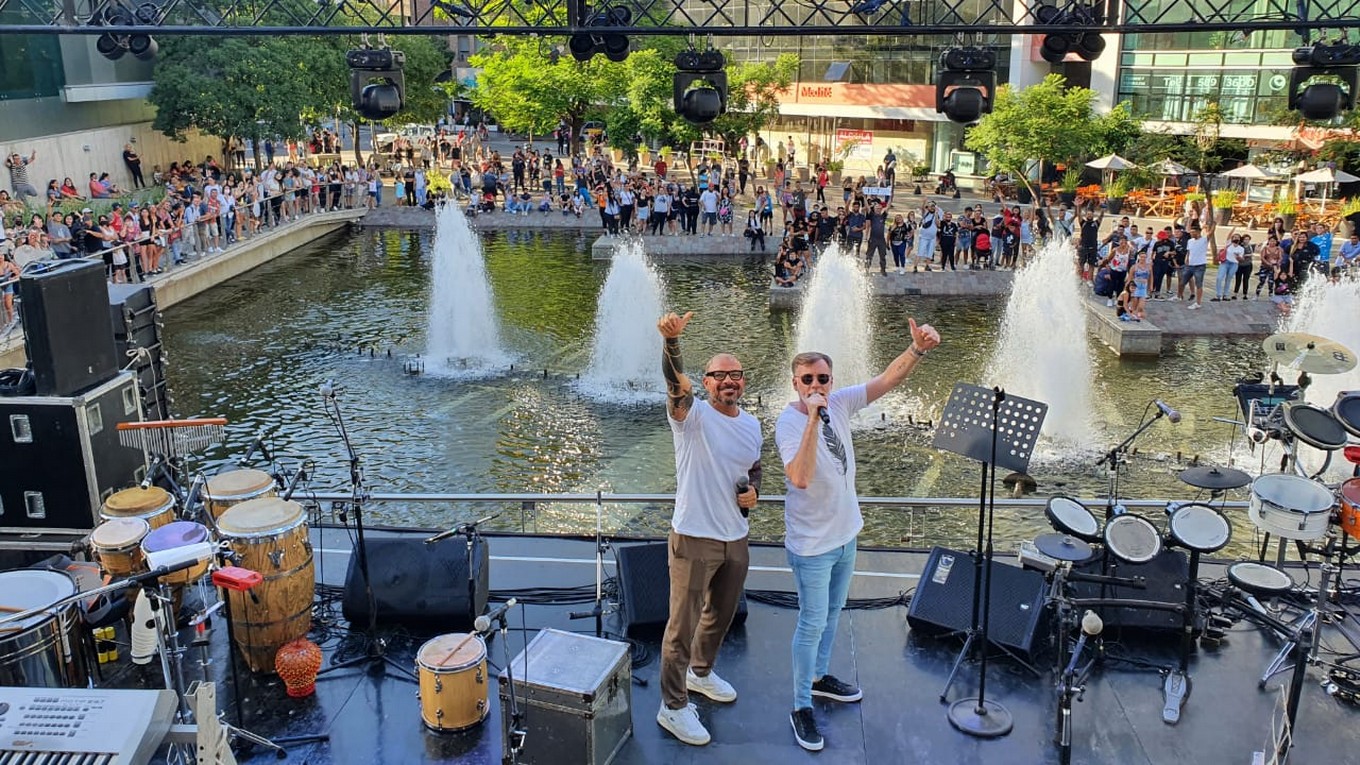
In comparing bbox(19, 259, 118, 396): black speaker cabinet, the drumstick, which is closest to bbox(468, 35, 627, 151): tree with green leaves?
bbox(19, 259, 118, 396): black speaker cabinet

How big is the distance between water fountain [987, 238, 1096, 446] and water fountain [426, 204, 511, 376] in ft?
24.6

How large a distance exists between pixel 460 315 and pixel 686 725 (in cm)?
1328

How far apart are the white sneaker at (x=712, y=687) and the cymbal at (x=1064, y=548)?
2.11m

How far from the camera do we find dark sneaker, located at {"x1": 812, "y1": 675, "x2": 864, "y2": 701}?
224 inches

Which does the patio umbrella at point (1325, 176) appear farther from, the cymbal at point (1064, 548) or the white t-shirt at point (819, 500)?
the white t-shirt at point (819, 500)

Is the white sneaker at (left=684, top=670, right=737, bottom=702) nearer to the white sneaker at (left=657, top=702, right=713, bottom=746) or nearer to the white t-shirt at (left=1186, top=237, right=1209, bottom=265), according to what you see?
the white sneaker at (left=657, top=702, right=713, bottom=746)

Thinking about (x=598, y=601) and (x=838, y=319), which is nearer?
(x=598, y=601)

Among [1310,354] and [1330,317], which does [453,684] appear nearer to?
[1310,354]

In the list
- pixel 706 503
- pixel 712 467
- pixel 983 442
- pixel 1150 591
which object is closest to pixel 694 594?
pixel 706 503

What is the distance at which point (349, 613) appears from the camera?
6.43m

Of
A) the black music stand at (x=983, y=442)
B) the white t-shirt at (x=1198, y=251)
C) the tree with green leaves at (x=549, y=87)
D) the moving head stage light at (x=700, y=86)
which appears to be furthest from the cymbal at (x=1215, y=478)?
the tree with green leaves at (x=549, y=87)

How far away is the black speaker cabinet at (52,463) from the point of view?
696 centimetres

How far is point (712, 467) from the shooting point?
494 centimetres

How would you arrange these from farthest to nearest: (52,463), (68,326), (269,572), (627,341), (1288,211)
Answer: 1. (1288,211)
2. (627,341)
3. (68,326)
4. (52,463)
5. (269,572)
